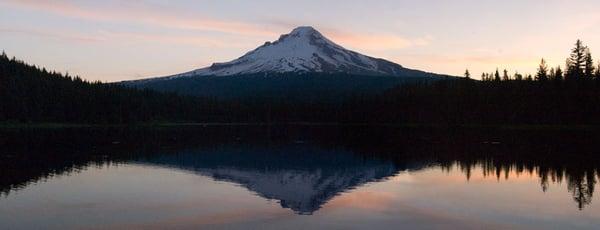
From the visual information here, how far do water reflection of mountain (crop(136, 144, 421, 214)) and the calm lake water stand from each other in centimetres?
11

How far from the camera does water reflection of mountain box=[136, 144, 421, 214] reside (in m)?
37.1

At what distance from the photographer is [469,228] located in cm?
2544

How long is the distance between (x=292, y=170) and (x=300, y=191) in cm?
1408

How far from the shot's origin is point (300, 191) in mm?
38500

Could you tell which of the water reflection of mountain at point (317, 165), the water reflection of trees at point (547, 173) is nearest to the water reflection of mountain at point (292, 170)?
the water reflection of mountain at point (317, 165)

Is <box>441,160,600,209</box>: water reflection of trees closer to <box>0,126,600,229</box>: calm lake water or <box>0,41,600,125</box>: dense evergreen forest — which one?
<box>0,126,600,229</box>: calm lake water

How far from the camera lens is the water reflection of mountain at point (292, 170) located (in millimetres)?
37062

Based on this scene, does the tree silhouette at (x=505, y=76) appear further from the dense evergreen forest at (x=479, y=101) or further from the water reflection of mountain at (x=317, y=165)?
the water reflection of mountain at (x=317, y=165)

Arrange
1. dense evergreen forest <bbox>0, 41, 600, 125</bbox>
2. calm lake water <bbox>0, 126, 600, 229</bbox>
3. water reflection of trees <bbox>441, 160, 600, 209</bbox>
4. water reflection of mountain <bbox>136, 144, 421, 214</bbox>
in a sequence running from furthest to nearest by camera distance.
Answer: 1. dense evergreen forest <bbox>0, 41, 600, 125</bbox>
2. water reflection of mountain <bbox>136, 144, 421, 214</bbox>
3. water reflection of trees <bbox>441, 160, 600, 209</bbox>
4. calm lake water <bbox>0, 126, 600, 229</bbox>

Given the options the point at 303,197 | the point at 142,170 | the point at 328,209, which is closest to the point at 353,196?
the point at 303,197

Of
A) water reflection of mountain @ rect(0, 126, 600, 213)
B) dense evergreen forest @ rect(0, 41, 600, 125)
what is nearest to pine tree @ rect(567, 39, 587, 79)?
dense evergreen forest @ rect(0, 41, 600, 125)

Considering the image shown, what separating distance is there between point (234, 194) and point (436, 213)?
12.9 meters

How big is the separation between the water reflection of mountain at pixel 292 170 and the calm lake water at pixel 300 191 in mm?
108

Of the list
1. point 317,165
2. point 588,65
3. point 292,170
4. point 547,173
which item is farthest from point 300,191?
point 588,65
